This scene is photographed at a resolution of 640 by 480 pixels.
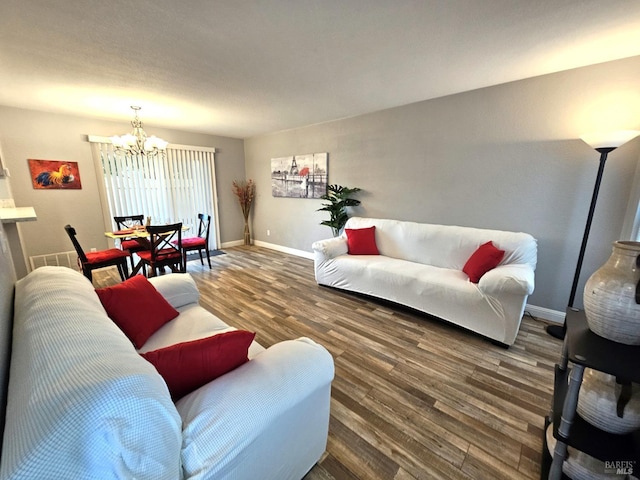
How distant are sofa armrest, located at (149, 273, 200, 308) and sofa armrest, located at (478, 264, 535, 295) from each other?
252 cm

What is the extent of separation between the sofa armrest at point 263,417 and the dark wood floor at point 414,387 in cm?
37

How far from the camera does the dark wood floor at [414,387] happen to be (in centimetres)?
135

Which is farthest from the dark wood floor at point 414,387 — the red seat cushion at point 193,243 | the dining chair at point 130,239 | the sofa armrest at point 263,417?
the dining chair at point 130,239

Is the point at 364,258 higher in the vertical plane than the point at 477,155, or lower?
lower

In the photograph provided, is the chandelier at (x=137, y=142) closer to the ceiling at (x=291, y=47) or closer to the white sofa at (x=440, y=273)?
the ceiling at (x=291, y=47)

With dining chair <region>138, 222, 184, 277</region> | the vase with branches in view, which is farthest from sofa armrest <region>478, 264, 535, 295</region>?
the vase with branches

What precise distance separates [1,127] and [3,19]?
9.34ft

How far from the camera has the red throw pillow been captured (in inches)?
141

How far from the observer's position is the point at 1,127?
3424mm

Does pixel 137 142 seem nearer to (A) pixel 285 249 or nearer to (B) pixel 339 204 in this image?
(B) pixel 339 204

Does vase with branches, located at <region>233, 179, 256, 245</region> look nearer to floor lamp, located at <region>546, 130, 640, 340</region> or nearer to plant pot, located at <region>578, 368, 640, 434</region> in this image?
floor lamp, located at <region>546, 130, 640, 340</region>

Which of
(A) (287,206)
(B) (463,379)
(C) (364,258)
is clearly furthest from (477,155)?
(A) (287,206)

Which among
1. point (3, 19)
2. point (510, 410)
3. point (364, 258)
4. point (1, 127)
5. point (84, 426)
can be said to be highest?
point (3, 19)

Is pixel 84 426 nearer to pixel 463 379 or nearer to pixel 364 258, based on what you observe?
pixel 463 379
